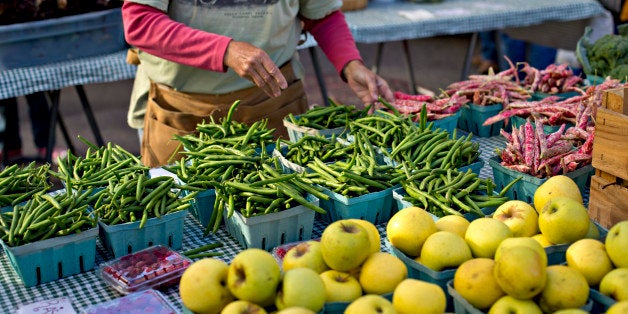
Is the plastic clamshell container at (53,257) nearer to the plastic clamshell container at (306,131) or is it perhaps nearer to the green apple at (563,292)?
the plastic clamshell container at (306,131)

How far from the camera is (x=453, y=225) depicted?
2.19m

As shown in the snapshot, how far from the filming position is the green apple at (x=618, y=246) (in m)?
1.92

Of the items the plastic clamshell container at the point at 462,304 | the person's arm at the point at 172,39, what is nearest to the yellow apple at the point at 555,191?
the plastic clamshell container at the point at 462,304

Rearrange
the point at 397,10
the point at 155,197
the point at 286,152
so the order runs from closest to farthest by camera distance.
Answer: the point at 155,197, the point at 286,152, the point at 397,10

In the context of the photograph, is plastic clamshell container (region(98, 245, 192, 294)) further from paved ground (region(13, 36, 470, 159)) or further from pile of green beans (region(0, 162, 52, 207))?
paved ground (region(13, 36, 470, 159))

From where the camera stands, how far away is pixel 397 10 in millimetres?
6547

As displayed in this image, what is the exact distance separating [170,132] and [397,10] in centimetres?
334

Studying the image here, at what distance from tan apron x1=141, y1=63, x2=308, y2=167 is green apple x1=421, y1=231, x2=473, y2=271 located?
6.63 ft

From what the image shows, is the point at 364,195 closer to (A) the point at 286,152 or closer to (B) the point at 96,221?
(A) the point at 286,152

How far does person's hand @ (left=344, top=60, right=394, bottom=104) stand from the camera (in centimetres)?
388

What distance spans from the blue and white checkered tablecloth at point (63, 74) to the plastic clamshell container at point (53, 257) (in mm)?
2618

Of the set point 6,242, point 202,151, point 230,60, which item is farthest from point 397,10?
point 6,242

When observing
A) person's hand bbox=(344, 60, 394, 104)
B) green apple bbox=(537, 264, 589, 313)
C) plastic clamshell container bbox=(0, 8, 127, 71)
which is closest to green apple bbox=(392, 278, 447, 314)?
green apple bbox=(537, 264, 589, 313)

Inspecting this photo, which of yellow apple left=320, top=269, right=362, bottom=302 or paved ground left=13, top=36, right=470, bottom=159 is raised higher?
yellow apple left=320, top=269, right=362, bottom=302
